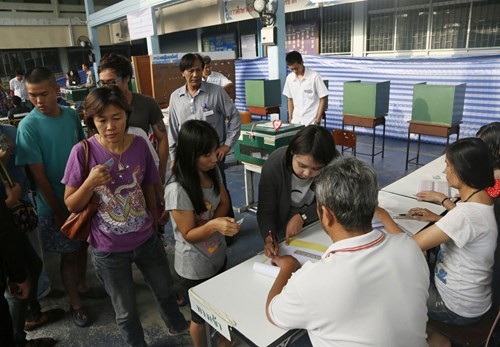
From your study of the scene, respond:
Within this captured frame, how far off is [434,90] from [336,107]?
233 cm

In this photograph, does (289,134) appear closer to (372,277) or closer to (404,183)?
(404,183)

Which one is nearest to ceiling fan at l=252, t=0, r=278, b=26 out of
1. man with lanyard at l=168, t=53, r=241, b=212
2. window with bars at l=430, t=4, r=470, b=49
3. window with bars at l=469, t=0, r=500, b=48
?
man with lanyard at l=168, t=53, r=241, b=212

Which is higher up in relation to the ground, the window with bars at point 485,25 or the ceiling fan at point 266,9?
the ceiling fan at point 266,9

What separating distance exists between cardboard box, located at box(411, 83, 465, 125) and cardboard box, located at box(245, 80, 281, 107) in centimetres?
219

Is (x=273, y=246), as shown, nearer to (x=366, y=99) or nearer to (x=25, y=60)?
(x=366, y=99)

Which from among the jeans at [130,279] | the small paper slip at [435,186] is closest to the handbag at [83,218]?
the jeans at [130,279]

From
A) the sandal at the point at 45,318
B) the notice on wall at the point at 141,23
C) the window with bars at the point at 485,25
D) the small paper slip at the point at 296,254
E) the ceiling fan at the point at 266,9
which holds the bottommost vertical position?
the sandal at the point at 45,318

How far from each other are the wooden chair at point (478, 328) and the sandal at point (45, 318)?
204 cm

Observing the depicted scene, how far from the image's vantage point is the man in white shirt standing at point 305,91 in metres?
3.98

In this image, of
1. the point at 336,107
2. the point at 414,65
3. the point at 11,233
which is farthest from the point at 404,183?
the point at 336,107

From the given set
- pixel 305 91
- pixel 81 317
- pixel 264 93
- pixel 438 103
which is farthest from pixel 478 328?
pixel 264 93

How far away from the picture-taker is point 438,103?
14.3ft

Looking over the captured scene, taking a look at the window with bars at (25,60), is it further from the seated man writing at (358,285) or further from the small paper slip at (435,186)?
the seated man writing at (358,285)

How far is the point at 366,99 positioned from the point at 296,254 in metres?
3.88
